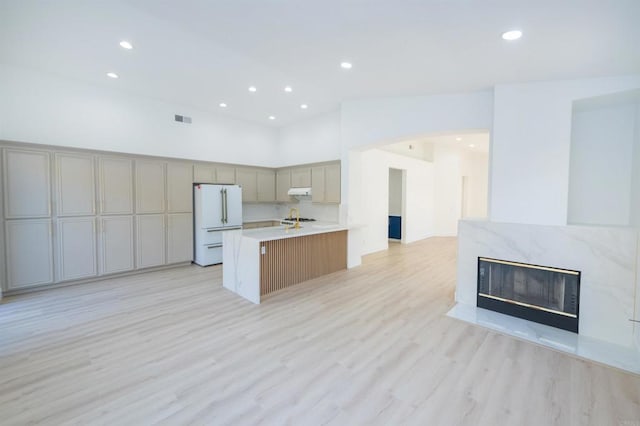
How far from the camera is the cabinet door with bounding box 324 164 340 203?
590 cm

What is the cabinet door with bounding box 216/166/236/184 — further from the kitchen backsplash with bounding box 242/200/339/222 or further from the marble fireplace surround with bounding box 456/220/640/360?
the marble fireplace surround with bounding box 456/220/640/360

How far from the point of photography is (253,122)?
23.5ft

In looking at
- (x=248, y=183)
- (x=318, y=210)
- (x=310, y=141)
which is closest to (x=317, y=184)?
(x=318, y=210)

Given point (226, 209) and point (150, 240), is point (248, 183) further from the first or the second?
point (150, 240)

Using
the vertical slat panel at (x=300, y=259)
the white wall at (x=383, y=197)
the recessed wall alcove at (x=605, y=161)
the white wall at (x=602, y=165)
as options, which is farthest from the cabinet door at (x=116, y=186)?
the white wall at (x=602, y=165)

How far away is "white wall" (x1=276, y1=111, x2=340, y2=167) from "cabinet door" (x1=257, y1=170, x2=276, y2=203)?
514 millimetres

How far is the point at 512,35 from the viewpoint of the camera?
255 cm

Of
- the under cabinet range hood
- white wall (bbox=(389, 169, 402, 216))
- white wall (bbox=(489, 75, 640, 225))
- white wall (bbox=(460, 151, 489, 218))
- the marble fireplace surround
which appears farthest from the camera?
white wall (bbox=(460, 151, 489, 218))

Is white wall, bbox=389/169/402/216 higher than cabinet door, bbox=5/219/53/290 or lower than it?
higher

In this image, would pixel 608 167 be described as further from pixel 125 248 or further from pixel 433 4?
pixel 125 248

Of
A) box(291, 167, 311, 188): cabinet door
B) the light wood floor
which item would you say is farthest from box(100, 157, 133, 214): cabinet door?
box(291, 167, 311, 188): cabinet door

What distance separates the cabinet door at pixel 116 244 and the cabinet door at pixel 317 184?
3.68m

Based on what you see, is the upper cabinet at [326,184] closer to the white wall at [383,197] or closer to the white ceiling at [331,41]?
the white wall at [383,197]

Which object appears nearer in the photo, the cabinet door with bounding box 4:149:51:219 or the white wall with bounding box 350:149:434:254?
the cabinet door with bounding box 4:149:51:219
